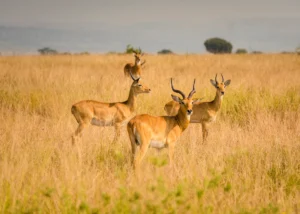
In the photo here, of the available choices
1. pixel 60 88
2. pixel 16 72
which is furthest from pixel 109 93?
pixel 16 72

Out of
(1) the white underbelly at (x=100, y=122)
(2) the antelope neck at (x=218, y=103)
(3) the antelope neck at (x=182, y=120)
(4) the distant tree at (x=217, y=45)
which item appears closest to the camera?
(3) the antelope neck at (x=182, y=120)

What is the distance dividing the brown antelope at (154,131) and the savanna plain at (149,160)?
0.20 m

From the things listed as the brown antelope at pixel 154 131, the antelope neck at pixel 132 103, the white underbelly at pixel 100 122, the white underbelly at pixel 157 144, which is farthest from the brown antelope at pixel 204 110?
the white underbelly at pixel 157 144

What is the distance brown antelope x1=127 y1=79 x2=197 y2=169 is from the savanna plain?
→ 8.0 inches

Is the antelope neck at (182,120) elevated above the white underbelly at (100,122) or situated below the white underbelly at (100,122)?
above

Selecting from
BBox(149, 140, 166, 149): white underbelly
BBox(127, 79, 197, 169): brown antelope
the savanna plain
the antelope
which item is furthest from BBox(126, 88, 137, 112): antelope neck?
BBox(149, 140, 166, 149): white underbelly

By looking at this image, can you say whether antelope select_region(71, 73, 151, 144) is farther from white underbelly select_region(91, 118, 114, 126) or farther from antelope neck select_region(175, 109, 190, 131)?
antelope neck select_region(175, 109, 190, 131)

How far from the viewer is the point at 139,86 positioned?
33.1 feet

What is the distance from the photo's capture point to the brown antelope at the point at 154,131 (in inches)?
263

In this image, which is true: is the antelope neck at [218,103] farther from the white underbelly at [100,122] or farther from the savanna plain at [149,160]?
the white underbelly at [100,122]

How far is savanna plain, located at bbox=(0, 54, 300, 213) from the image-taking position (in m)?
4.30

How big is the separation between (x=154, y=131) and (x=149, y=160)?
313cm

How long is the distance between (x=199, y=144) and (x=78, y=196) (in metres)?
4.08

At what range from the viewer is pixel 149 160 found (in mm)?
3871
